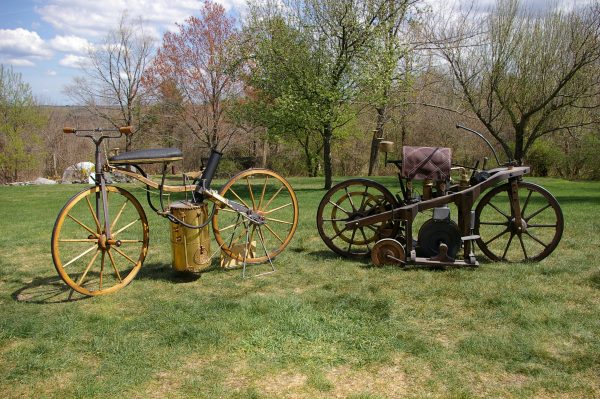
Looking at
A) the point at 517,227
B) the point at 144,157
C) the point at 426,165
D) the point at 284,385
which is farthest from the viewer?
the point at 517,227

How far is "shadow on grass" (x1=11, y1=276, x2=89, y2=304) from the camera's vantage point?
4.79 metres

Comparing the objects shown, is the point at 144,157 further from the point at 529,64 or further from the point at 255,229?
the point at 529,64

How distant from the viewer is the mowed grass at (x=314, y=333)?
3.11 m

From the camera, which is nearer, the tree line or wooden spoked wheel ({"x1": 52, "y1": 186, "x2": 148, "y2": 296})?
wooden spoked wheel ({"x1": 52, "y1": 186, "x2": 148, "y2": 296})

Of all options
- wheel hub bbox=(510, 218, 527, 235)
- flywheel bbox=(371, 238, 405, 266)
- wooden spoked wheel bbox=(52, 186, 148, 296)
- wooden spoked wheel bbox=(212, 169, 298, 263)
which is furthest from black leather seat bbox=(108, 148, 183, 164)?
wheel hub bbox=(510, 218, 527, 235)

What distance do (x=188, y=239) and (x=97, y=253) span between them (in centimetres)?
90

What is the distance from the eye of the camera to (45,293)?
4.99 meters

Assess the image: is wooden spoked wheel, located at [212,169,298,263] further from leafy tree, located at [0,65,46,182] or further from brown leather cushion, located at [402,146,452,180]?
leafy tree, located at [0,65,46,182]

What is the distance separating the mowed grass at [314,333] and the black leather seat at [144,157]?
52.0 inches

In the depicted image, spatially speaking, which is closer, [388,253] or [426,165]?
[426,165]

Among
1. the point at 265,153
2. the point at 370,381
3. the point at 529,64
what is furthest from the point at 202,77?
the point at 370,381

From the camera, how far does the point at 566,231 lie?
7.30 m

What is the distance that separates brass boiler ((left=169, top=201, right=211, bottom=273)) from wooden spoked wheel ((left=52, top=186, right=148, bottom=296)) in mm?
417

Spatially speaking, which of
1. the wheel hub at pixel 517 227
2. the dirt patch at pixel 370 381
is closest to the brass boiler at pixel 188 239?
the dirt patch at pixel 370 381
